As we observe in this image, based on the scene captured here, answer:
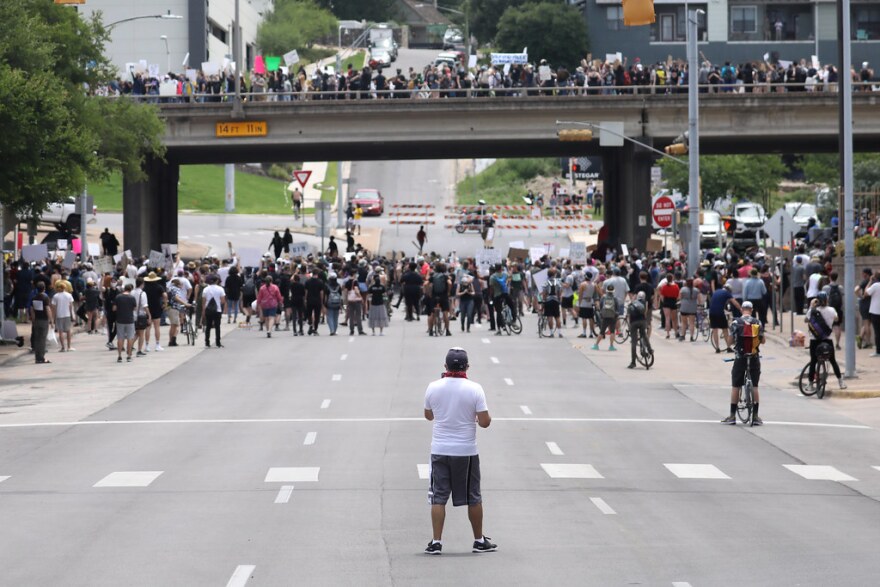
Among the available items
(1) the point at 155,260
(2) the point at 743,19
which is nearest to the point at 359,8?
(2) the point at 743,19

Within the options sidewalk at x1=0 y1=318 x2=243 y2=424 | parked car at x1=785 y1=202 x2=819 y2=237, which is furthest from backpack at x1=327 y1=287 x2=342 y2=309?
parked car at x1=785 y1=202 x2=819 y2=237

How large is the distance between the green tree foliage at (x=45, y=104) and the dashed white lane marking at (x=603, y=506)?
2021 cm

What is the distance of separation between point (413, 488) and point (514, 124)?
141 ft

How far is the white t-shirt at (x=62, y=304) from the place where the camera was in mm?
35156

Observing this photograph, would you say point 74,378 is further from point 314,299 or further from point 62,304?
point 314,299

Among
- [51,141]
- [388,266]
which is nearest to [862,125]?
[388,266]

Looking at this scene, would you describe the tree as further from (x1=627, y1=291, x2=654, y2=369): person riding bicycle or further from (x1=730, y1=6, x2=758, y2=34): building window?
(x1=627, y1=291, x2=654, y2=369): person riding bicycle

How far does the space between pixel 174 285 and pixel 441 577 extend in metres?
26.0

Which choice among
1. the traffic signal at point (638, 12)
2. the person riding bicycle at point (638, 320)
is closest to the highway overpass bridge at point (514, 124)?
the person riding bicycle at point (638, 320)

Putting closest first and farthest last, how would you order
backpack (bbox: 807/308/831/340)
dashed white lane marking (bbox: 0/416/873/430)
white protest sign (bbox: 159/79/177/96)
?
dashed white lane marking (bbox: 0/416/873/430), backpack (bbox: 807/308/831/340), white protest sign (bbox: 159/79/177/96)

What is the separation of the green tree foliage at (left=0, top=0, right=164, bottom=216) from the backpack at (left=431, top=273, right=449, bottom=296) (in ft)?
27.9

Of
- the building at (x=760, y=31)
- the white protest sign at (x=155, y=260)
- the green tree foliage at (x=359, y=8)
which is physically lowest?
the white protest sign at (x=155, y=260)

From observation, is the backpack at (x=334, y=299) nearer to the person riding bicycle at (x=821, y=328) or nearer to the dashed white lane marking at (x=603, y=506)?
the person riding bicycle at (x=821, y=328)

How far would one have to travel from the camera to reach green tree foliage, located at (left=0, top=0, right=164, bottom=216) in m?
33.0
